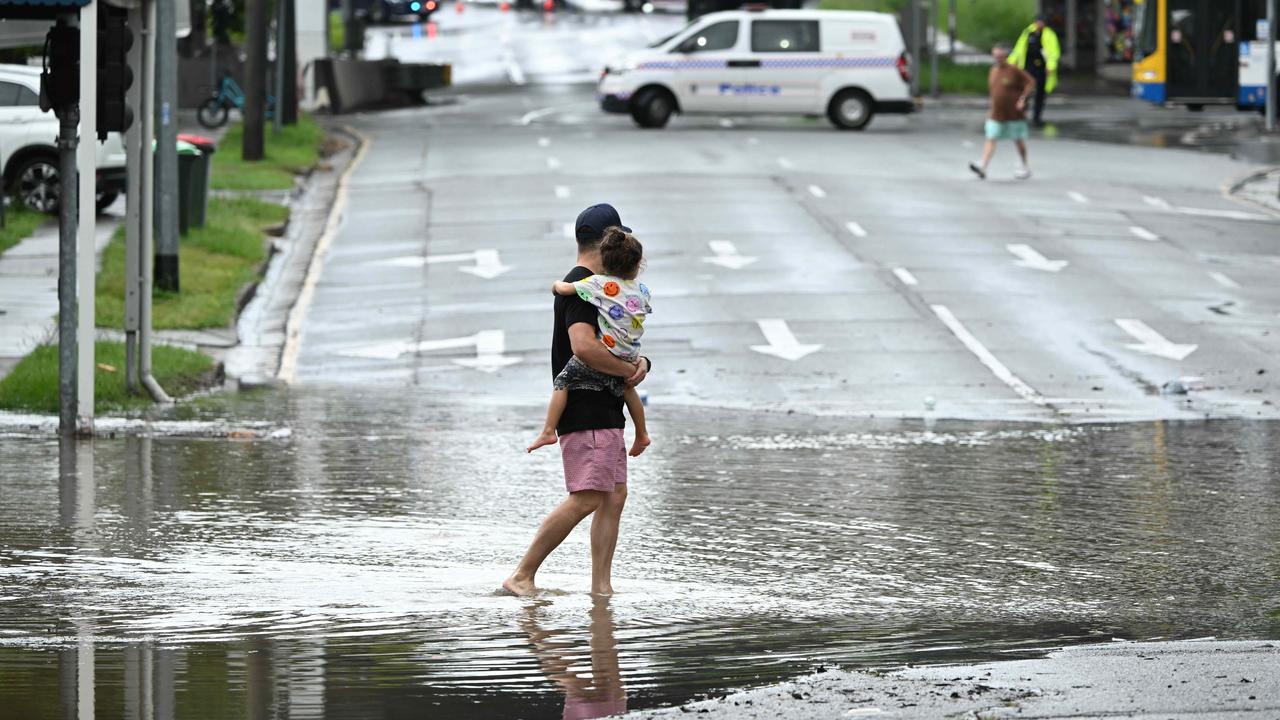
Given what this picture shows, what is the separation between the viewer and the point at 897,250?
23.4 m

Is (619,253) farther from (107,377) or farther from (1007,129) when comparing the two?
(1007,129)

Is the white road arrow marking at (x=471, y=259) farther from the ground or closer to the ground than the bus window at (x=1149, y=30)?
closer to the ground

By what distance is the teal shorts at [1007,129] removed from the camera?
98.1ft

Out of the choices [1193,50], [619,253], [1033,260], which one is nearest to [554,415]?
[619,253]

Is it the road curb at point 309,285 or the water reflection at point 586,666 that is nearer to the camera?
the water reflection at point 586,666

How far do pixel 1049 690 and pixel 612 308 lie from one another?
250cm

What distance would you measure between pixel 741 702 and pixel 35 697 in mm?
2257

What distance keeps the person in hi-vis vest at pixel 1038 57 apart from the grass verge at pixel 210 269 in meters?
16.0

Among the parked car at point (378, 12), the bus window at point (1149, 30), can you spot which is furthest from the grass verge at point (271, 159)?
the parked car at point (378, 12)

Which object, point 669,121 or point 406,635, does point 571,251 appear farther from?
point 669,121

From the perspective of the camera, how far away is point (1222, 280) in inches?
858

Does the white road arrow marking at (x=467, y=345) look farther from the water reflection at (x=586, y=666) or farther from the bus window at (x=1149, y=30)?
the bus window at (x=1149, y=30)

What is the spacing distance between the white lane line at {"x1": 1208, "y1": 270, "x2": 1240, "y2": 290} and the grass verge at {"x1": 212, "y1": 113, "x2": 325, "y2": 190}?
13108mm

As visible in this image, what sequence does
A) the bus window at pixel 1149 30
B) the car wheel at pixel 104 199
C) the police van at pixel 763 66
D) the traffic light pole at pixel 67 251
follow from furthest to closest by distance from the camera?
the bus window at pixel 1149 30
the police van at pixel 763 66
the car wheel at pixel 104 199
the traffic light pole at pixel 67 251
